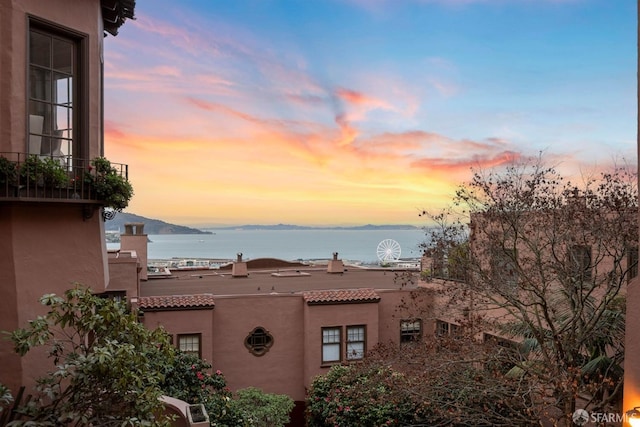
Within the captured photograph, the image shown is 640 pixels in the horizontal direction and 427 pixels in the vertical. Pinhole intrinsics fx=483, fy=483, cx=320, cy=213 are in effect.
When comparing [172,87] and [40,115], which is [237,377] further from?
[40,115]

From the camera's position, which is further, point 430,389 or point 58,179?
point 430,389

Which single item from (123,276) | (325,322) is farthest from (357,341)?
(123,276)

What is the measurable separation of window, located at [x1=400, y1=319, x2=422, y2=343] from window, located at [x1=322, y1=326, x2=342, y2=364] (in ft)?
9.03

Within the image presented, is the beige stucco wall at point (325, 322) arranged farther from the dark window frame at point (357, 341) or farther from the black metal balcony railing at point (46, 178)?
the black metal balcony railing at point (46, 178)

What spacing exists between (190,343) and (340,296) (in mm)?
5636

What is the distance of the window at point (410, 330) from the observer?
63.5 feet

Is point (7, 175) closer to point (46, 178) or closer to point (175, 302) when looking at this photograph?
point (46, 178)

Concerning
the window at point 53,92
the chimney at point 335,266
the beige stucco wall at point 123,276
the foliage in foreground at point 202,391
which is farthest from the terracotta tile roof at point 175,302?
the window at point 53,92

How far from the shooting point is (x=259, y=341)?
58.5ft

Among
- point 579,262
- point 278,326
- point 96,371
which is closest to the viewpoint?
point 96,371

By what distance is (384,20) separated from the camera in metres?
18.8

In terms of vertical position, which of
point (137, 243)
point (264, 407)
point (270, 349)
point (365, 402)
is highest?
point (137, 243)

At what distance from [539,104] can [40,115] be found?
17055 mm

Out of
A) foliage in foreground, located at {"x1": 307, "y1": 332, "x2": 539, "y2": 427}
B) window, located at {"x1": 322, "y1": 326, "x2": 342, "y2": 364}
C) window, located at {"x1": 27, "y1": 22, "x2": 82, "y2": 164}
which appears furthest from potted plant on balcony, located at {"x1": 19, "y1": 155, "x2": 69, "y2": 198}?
window, located at {"x1": 322, "y1": 326, "x2": 342, "y2": 364}
